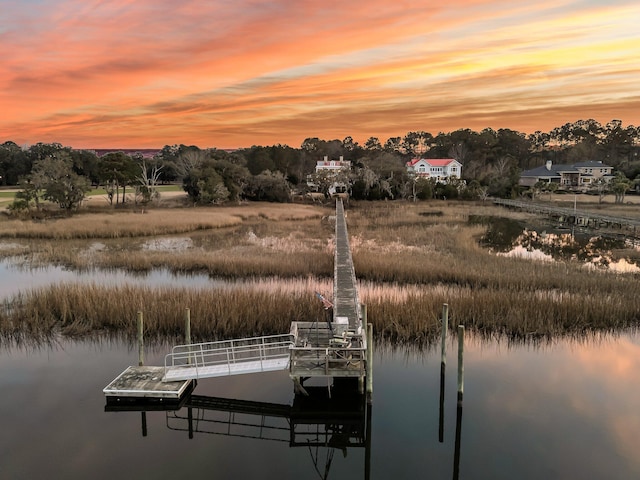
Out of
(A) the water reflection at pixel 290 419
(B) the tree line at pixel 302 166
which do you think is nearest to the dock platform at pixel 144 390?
Result: (A) the water reflection at pixel 290 419

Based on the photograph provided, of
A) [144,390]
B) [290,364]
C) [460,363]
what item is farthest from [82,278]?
[460,363]

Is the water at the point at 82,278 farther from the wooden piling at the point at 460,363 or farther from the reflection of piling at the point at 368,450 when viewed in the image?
the wooden piling at the point at 460,363

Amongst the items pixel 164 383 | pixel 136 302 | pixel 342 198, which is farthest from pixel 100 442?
pixel 342 198

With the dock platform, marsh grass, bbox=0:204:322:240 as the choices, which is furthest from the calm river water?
marsh grass, bbox=0:204:322:240

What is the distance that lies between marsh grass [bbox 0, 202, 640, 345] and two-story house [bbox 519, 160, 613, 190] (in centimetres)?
6908

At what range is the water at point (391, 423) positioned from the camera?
10.6 meters

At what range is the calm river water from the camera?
1057cm

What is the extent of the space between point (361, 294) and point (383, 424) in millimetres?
9302

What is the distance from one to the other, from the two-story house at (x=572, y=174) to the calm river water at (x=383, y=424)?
82545 mm

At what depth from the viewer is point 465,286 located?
2275cm

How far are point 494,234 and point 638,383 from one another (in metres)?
30.2

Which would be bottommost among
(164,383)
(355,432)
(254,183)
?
(355,432)

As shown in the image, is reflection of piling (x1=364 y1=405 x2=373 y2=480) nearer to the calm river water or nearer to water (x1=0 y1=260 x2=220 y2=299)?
the calm river water

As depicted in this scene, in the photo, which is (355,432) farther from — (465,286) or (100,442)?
(465,286)
